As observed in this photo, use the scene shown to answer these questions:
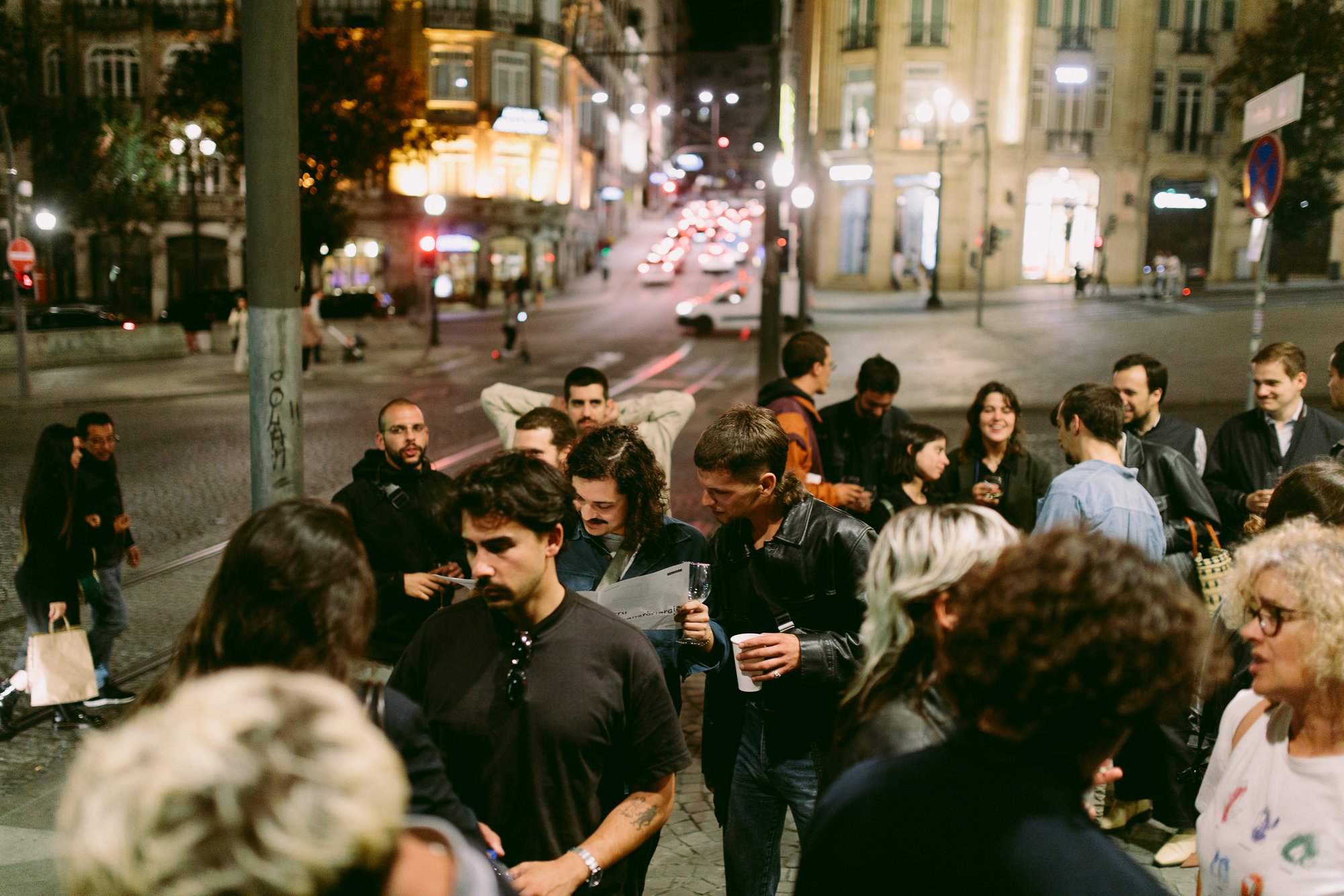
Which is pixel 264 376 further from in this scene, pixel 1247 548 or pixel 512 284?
pixel 512 284

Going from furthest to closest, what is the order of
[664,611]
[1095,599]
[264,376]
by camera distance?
[264,376] → [664,611] → [1095,599]

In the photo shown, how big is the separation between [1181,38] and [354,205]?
36157 mm

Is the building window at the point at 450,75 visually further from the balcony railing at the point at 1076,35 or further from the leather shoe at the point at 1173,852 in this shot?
the leather shoe at the point at 1173,852

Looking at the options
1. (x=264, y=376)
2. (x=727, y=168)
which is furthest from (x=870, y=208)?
(x=727, y=168)

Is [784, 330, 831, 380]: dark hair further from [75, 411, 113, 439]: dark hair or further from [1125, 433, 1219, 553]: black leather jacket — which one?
[75, 411, 113, 439]: dark hair

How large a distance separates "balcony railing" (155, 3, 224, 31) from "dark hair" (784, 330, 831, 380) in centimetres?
4833

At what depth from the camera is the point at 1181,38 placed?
149 ft

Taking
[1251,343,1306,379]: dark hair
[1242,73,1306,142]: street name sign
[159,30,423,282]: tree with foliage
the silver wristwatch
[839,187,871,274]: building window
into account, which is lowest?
the silver wristwatch

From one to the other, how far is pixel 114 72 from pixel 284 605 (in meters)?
54.4

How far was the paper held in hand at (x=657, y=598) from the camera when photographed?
3082 mm

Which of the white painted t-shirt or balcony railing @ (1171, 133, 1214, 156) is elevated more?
balcony railing @ (1171, 133, 1214, 156)

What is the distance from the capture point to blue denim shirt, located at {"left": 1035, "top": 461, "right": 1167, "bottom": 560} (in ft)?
13.6

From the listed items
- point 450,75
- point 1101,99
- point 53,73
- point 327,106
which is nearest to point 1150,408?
point 327,106

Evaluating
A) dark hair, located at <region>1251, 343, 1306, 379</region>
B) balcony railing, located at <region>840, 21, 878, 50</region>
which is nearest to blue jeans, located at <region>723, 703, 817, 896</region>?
dark hair, located at <region>1251, 343, 1306, 379</region>
